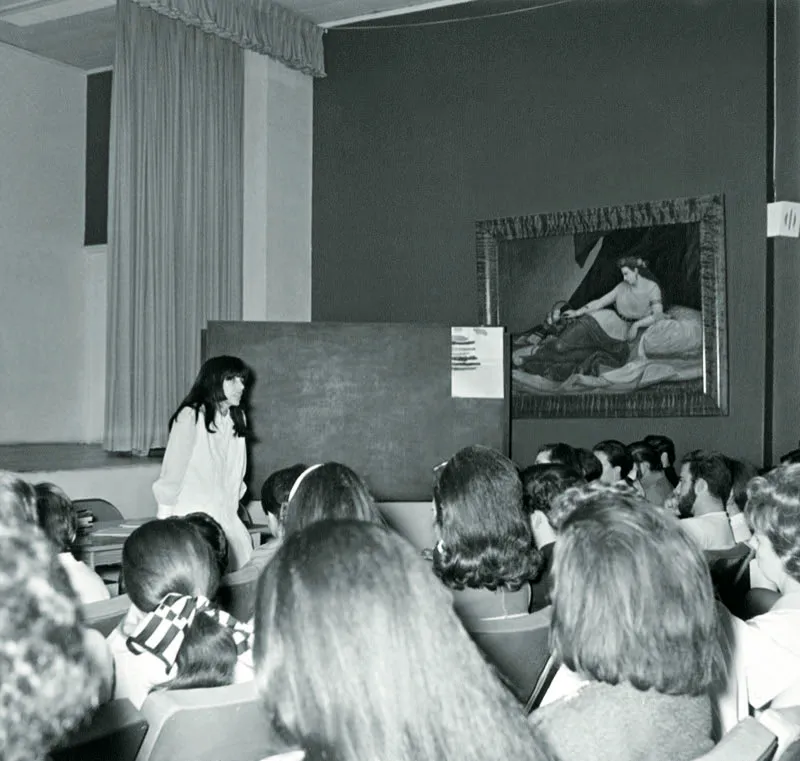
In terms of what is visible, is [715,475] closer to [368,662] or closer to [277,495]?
[277,495]

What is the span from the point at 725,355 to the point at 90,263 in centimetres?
599

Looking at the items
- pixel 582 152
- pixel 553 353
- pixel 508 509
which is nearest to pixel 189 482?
pixel 508 509

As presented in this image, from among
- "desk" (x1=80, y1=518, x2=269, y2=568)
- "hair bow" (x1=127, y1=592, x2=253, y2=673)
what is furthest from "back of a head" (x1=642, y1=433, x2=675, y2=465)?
"hair bow" (x1=127, y1=592, x2=253, y2=673)

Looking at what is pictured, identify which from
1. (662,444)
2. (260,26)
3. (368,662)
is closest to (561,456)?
(662,444)

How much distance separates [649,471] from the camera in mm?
5910

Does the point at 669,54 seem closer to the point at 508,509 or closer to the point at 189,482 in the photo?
the point at 189,482

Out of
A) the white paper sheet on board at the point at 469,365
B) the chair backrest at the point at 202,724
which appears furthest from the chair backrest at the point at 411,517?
the chair backrest at the point at 202,724

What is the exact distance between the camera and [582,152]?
745cm

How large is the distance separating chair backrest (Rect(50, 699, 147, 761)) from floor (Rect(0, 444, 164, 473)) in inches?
203

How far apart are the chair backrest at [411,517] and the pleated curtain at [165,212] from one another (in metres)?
2.09

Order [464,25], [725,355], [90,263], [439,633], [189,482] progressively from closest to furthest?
[439,633] < [189,482] < [725,355] < [464,25] < [90,263]

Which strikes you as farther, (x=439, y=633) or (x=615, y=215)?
(x=615, y=215)

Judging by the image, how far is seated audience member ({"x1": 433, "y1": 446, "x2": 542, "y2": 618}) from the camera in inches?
111

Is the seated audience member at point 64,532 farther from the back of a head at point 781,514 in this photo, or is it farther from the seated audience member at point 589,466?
the seated audience member at point 589,466
